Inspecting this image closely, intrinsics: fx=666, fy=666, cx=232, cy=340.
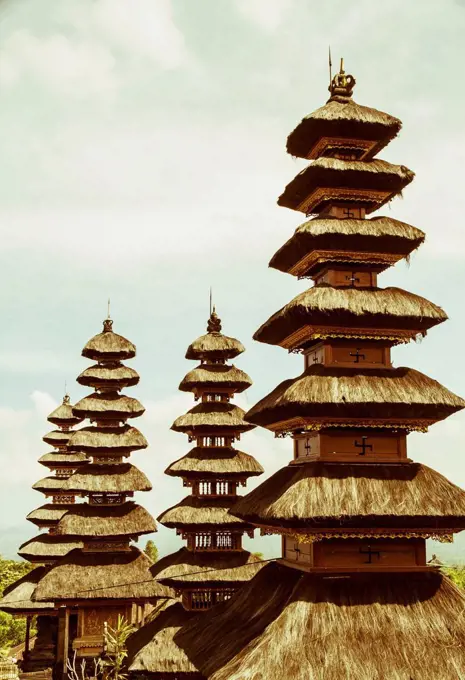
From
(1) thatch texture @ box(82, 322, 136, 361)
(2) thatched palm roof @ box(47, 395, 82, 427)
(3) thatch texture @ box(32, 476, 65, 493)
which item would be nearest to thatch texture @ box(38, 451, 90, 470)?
(3) thatch texture @ box(32, 476, 65, 493)

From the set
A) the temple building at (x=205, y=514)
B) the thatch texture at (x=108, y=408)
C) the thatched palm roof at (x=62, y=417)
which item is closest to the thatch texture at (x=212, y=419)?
the temple building at (x=205, y=514)

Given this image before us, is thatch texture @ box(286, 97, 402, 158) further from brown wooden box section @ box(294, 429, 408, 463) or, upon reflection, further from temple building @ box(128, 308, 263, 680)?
temple building @ box(128, 308, 263, 680)

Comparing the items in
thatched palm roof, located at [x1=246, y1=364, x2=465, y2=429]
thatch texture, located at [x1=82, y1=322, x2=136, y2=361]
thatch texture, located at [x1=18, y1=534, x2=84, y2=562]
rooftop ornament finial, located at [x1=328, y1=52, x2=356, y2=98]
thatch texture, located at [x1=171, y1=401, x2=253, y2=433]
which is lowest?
thatch texture, located at [x1=18, y1=534, x2=84, y2=562]

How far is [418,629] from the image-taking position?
15820 millimetres

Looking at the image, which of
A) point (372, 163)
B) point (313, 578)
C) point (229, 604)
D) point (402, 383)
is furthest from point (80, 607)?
point (372, 163)

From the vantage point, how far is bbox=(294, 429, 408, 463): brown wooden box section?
18.1 metres

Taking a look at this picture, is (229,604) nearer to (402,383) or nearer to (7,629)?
(402,383)

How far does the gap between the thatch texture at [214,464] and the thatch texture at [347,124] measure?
52.5 feet

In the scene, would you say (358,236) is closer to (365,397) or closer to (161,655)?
(365,397)

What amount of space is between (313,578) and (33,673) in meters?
26.2

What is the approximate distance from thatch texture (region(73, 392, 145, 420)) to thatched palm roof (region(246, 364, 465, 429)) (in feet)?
62.7

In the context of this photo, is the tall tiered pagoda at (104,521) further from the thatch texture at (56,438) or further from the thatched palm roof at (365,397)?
the thatched palm roof at (365,397)

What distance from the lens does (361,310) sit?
18.5m

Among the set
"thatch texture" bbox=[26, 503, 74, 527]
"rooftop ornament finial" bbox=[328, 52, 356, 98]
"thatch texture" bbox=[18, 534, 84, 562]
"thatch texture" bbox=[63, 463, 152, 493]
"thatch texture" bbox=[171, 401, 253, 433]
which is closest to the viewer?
"rooftop ornament finial" bbox=[328, 52, 356, 98]
